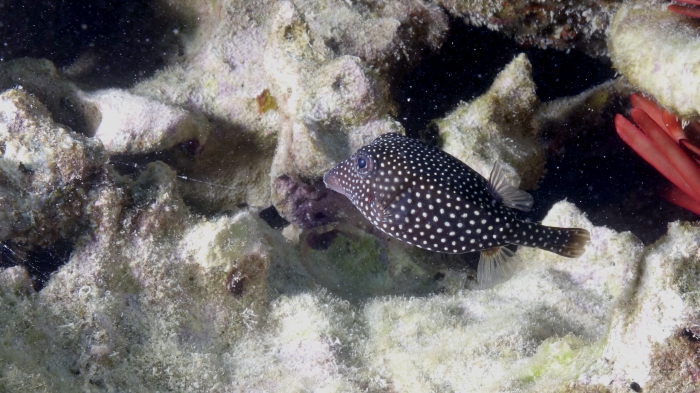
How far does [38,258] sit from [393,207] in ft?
10.6

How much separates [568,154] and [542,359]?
3796 millimetres

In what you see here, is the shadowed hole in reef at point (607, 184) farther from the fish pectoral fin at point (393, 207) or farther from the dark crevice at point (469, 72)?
the fish pectoral fin at point (393, 207)

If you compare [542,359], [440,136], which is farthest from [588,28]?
[542,359]

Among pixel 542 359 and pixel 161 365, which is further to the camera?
pixel 161 365

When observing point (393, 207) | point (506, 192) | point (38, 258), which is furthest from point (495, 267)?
point (38, 258)

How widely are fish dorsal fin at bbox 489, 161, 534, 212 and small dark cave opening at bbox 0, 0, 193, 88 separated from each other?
5.16 metres

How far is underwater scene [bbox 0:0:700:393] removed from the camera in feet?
11.7

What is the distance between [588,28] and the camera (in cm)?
544

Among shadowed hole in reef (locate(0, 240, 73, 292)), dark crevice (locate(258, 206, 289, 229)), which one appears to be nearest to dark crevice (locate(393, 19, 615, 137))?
dark crevice (locate(258, 206, 289, 229))

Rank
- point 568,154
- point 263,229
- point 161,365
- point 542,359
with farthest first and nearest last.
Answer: point 568,154, point 263,229, point 161,365, point 542,359

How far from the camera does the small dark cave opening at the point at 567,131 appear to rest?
602 cm

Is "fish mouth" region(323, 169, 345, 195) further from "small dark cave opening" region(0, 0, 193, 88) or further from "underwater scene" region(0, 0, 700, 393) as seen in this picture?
"small dark cave opening" region(0, 0, 193, 88)

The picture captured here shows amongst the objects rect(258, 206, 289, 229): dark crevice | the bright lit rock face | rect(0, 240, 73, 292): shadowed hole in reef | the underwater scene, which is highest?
the bright lit rock face

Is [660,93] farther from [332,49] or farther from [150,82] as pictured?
[150,82]
